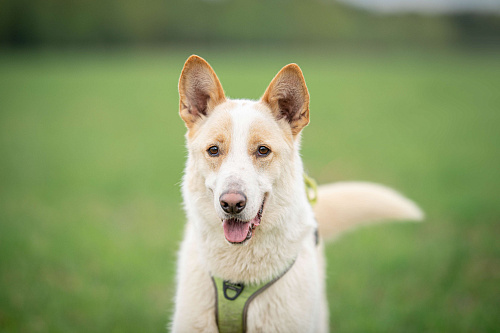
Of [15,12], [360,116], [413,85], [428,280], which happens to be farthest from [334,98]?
[15,12]

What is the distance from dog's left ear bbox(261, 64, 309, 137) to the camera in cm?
253

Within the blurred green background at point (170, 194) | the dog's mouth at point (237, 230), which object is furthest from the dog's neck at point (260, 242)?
the blurred green background at point (170, 194)

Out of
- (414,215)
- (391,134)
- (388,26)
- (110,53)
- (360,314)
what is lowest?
(360,314)

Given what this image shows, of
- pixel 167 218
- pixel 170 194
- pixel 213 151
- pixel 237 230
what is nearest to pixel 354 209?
pixel 237 230

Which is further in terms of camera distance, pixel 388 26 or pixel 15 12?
pixel 388 26

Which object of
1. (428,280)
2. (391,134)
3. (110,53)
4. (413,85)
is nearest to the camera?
(428,280)

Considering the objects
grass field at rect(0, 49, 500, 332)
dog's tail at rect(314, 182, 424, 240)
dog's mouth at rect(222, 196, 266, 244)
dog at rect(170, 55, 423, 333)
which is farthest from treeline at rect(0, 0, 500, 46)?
dog's mouth at rect(222, 196, 266, 244)

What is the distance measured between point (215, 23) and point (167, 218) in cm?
5743

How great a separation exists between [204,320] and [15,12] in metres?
53.6

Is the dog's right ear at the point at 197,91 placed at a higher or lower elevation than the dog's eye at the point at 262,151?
higher

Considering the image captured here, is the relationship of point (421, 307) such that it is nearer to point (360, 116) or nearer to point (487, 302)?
point (487, 302)

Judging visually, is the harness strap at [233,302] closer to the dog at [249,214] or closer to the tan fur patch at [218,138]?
the dog at [249,214]

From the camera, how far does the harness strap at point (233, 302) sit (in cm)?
246

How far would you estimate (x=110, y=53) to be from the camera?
48.1 metres
